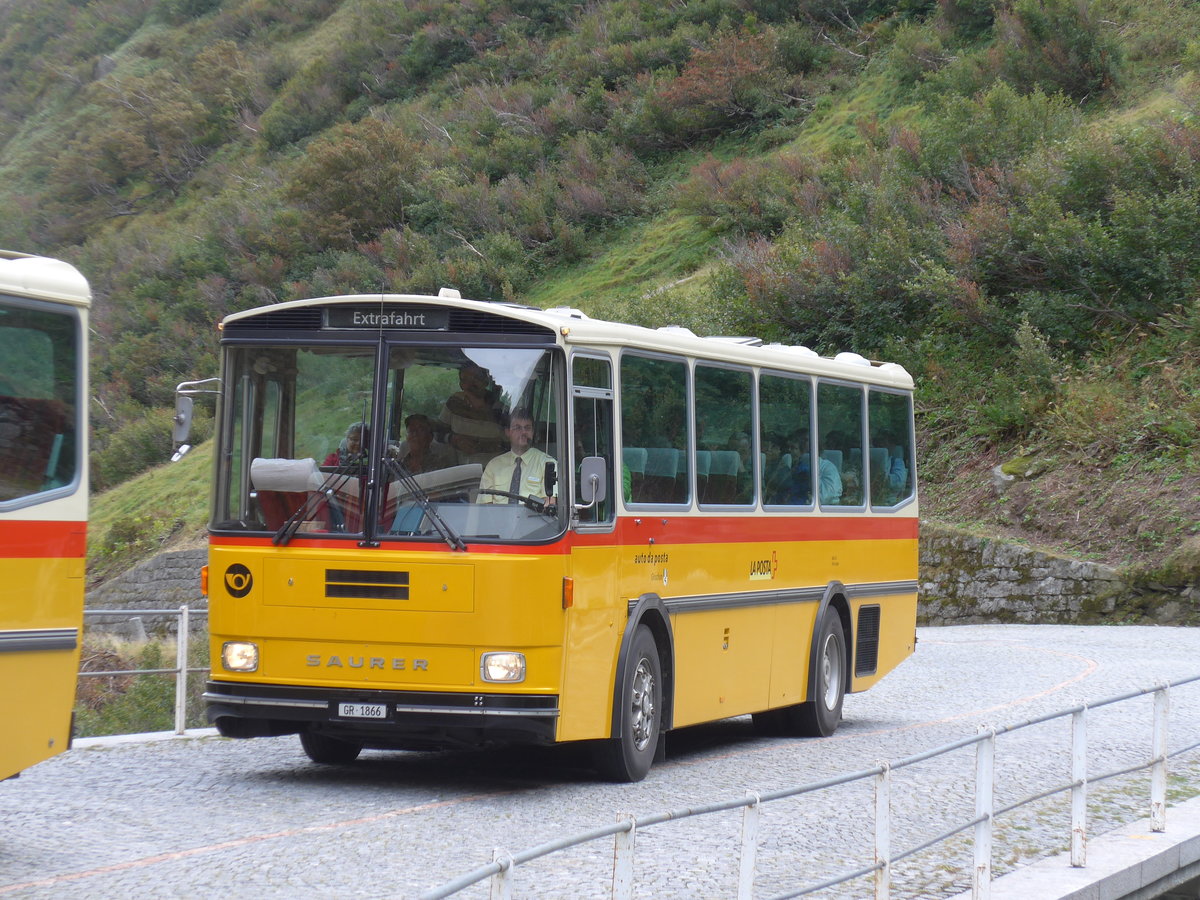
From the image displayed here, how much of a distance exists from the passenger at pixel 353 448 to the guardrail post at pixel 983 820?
474 cm

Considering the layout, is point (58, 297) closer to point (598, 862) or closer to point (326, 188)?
point (598, 862)

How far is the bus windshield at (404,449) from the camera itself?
1018 centimetres

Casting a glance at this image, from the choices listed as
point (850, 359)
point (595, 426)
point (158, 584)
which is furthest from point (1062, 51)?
point (595, 426)

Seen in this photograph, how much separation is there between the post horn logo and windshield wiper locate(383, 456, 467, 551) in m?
1.18

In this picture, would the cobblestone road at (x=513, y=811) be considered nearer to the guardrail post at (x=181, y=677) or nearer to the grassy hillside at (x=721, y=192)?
the guardrail post at (x=181, y=677)

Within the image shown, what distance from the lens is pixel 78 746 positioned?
12.3 m

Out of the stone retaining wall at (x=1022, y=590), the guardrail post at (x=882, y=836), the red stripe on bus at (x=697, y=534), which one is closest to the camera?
the guardrail post at (x=882, y=836)

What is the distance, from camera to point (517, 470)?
33.6 feet

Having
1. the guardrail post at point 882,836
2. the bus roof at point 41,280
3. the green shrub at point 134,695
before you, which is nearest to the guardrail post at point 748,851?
the guardrail post at point 882,836

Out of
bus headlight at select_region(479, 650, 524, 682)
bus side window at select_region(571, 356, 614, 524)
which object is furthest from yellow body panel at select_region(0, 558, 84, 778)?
bus side window at select_region(571, 356, 614, 524)

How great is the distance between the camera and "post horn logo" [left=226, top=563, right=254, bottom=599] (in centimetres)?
1037

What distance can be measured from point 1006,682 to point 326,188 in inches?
1791

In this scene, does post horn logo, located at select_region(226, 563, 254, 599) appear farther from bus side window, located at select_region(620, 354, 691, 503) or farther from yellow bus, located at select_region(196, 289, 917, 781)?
bus side window, located at select_region(620, 354, 691, 503)

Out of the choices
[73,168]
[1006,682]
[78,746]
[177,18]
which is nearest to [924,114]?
[1006,682]
